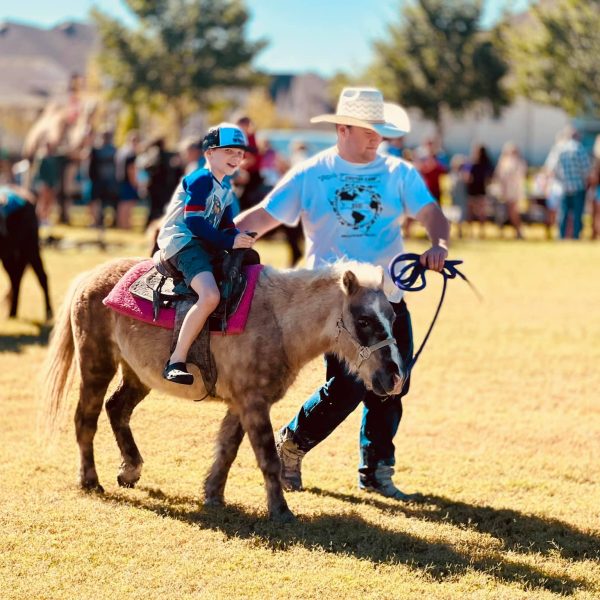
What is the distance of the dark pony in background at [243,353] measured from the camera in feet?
17.3

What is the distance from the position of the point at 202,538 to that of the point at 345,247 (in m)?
1.87

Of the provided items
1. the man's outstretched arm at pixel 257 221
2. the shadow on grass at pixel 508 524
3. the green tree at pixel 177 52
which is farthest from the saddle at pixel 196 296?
the green tree at pixel 177 52

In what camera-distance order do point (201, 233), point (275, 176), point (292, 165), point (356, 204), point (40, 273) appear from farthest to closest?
point (292, 165), point (275, 176), point (40, 273), point (356, 204), point (201, 233)

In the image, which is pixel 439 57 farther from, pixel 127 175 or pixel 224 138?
pixel 224 138

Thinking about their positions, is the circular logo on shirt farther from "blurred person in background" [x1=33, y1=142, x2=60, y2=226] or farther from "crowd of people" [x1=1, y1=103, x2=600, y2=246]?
"blurred person in background" [x1=33, y1=142, x2=60, y2=226]

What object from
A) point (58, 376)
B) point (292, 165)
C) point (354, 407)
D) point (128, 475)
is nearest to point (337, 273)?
point (354, 407)

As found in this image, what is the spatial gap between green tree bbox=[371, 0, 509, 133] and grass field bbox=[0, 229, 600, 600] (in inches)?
1555

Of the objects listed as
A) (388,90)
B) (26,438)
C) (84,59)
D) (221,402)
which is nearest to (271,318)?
(221,402)

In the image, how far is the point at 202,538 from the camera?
5.32 m

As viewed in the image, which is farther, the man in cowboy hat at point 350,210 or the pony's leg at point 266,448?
the man in cowboy hat at point 350,210

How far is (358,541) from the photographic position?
17.7ft

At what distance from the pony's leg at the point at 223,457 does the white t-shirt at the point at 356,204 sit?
3.50ft

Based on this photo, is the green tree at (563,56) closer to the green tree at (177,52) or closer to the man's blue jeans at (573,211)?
the man's blue jeans at (573,211)

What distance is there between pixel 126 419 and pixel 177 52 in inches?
1717
